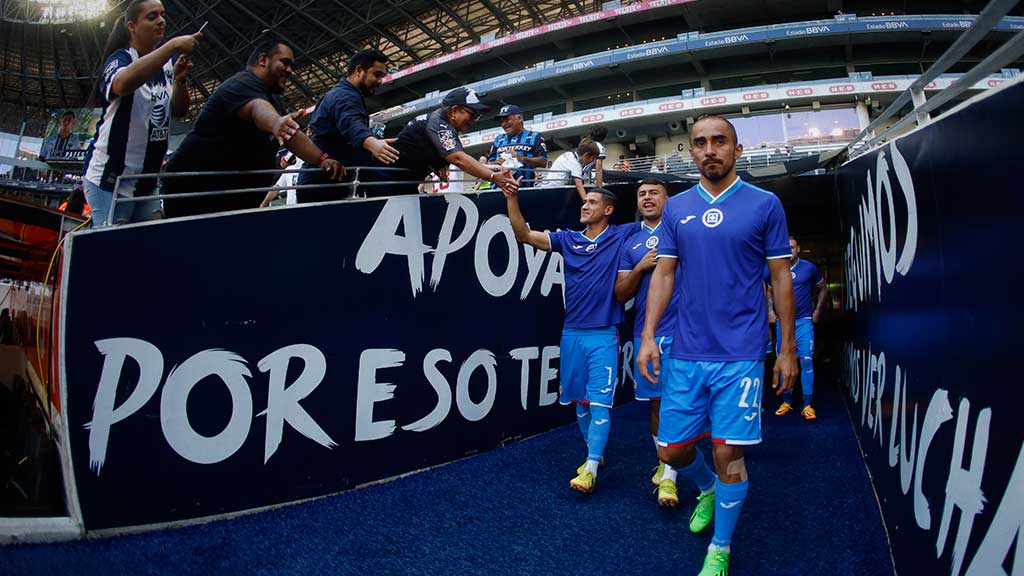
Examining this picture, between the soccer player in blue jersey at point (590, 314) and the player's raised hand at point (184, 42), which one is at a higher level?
the player's raised hand at point (184, 42)

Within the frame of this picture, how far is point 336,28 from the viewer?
108 feet

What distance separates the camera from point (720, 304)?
248 cm

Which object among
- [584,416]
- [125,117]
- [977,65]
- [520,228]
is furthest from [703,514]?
[125,117]

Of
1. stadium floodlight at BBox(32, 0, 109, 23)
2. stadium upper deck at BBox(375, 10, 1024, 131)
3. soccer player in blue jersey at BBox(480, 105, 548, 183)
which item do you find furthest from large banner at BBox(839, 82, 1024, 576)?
stadium floodlight at BBox(32, 0, 109, 23)

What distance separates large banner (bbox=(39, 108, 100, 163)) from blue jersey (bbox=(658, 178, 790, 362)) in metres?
45.5

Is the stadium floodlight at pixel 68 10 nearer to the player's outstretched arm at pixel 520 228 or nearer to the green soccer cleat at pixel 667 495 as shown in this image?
the player's outstretched arm at pixel 520 228

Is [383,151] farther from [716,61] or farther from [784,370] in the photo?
[716,61]

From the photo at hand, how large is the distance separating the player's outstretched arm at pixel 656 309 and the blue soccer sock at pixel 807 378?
3.82 meters

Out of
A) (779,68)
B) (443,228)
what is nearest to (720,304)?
(443,228)

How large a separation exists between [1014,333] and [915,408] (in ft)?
3.53

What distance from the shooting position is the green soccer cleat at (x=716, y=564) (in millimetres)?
2289

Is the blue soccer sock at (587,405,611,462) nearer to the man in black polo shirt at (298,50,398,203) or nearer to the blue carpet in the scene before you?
the blue carpet

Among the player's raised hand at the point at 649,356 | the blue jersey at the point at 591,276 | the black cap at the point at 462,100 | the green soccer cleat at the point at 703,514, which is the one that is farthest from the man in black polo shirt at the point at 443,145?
the green soccer cleat at the point at 703,514

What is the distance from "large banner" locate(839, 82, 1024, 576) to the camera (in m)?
1.30
